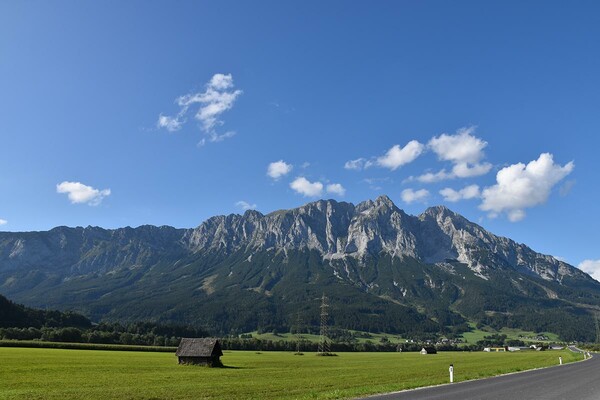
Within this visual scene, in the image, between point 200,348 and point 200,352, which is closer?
point 200,352

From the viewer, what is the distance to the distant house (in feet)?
253

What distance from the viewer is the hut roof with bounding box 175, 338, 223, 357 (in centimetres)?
7770

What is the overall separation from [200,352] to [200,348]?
1146 millimetres

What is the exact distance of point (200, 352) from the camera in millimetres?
78062

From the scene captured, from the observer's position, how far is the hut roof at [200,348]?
77.7 metres

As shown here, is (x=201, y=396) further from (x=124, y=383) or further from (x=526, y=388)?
(x=526, y=388)

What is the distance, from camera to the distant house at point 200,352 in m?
77.2

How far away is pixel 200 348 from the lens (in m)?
79.1

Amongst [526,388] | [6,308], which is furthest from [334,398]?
[6,308]

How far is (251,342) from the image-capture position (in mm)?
170750

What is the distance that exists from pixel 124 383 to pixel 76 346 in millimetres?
88317

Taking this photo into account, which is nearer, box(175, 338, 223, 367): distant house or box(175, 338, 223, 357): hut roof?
box(175, 338, 223, 367): distant house

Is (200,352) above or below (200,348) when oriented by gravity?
below

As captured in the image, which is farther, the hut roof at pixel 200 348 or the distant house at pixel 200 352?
the hut roof at pixel 200 348
